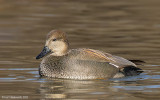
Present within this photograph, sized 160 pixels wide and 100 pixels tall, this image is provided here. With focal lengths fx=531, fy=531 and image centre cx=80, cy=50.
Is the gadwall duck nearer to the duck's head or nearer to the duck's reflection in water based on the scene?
the duck's head

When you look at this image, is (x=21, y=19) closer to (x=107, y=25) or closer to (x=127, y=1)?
(x=107, y=25)

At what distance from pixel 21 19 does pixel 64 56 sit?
34.3 feet

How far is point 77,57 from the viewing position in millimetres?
11492

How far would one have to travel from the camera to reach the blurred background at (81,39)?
1010cm

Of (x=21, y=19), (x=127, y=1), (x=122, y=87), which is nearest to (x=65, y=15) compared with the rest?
(x=21, y=19)

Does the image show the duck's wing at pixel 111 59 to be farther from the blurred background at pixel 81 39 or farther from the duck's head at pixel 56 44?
the duck's head at pixel 56 44

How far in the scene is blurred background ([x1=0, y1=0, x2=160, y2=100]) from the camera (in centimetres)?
1010

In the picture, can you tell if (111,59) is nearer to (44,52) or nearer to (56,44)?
(56,44)

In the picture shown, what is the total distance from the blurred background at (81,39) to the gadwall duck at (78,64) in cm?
26

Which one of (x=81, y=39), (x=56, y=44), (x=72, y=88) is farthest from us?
(x=81, y=39)

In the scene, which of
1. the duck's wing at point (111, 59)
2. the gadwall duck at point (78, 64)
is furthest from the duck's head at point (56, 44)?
the duck's wing at point (111, 59)

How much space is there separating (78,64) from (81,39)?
5.93 m

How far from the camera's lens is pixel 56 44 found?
39.3 ft

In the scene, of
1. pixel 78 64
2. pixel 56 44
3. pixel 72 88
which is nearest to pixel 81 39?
pixel 56 44
